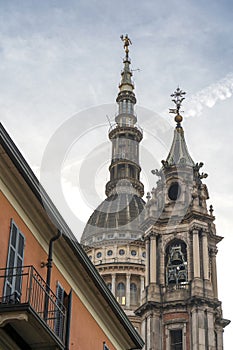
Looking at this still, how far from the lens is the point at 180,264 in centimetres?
7112

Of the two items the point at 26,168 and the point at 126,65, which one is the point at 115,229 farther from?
the point at 26,168

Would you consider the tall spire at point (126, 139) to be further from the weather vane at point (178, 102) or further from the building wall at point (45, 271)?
the building wall at point (45, 271)

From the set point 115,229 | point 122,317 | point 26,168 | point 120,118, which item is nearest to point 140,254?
point 115,229

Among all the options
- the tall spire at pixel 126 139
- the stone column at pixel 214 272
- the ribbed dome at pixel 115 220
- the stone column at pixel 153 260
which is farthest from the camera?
the tall spire at pixel 126 139

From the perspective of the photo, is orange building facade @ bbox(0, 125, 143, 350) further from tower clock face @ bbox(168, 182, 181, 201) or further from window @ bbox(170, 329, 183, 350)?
tower clock face @ bbox(168, 182, 181, 201)

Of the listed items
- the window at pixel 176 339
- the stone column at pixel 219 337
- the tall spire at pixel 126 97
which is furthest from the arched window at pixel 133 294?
the window at pixel 176 339

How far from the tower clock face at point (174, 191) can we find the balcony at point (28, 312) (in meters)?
52.1

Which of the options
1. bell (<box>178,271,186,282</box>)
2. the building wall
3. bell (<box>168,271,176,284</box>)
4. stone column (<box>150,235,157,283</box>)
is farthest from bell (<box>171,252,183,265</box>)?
the building wall

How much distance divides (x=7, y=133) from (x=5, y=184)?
1.71 meters

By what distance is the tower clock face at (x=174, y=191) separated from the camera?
244ft

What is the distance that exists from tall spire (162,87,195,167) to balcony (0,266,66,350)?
55.4 m

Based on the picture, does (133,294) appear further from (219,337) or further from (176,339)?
(176,339)

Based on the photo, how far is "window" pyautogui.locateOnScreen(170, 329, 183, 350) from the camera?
218 ft

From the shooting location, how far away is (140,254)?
112938mm
